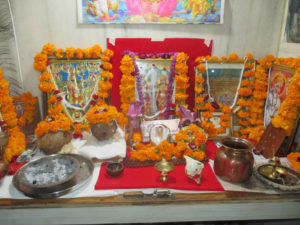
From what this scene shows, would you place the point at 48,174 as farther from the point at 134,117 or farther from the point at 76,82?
the point at 76,82

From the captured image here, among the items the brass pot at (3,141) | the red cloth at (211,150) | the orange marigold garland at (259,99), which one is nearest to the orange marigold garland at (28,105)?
the brass pot at (3,141)

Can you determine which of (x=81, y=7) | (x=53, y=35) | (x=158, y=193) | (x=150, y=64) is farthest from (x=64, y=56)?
(x=158, y=193)

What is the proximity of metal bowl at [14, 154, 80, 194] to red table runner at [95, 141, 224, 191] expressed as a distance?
0.75ft

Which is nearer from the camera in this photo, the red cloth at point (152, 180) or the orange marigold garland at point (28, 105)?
the red cloth at point (152, 180)

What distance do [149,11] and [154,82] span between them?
2.37 feet

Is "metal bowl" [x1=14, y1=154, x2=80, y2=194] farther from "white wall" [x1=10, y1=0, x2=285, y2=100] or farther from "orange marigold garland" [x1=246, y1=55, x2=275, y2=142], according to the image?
"orange marigold garland" [x1=246, y1=55, x2=275, y2=142]

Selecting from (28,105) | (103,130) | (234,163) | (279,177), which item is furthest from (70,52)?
(279,177)

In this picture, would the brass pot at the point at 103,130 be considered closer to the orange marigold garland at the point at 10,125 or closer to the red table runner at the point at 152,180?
the red table runner at the point at 152,180


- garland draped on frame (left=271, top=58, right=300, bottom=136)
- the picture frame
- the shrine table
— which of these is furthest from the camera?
the picture frame

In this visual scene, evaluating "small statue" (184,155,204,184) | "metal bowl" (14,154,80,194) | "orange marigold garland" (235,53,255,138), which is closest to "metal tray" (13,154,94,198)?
"metal bowl" (14,154,80,194)

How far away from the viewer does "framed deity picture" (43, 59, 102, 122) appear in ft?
7.65

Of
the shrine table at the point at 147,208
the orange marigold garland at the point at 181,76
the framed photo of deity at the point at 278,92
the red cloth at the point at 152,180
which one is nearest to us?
the shrine table at the point at 147,208

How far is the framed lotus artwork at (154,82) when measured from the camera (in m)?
2.30

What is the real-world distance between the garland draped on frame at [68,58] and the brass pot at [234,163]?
136 centimetres
